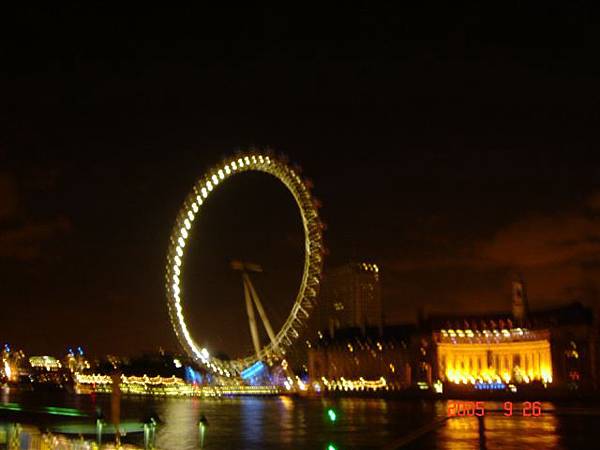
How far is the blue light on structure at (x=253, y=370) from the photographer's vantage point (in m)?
76.1

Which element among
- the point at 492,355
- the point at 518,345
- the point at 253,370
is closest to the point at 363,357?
the point at 492,355

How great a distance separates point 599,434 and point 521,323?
6752 centimetres

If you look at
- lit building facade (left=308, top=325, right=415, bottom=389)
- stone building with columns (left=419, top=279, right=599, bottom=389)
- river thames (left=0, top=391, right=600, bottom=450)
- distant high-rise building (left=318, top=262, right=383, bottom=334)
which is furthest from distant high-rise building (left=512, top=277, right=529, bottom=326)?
distant high-rise building (left=318, top=262, right=383, bottom=334)

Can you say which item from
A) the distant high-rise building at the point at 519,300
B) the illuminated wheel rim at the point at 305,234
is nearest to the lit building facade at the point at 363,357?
the distant high-rise building at the point at 519,300

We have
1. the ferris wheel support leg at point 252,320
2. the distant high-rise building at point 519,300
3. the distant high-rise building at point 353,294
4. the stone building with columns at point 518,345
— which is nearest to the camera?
the ferris wheel support leg at point 252,320

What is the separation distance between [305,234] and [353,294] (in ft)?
360

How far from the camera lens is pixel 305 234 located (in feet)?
221

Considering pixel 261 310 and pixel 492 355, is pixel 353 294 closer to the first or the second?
pixel 492 355

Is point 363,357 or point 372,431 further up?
point 363,357

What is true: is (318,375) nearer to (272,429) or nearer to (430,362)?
(430,362)

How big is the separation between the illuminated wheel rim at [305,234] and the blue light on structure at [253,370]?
830 millimetres

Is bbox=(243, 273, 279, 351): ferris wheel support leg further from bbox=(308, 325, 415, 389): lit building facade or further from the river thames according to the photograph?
bbox=(308, 325, 415, 389): lit building facade

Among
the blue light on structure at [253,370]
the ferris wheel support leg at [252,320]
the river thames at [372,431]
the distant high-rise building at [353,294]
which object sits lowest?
the river thames at [372,431]

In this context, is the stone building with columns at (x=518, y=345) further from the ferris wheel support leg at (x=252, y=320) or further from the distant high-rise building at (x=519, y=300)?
the ferris wheel support leg at (x=252, y=320)
